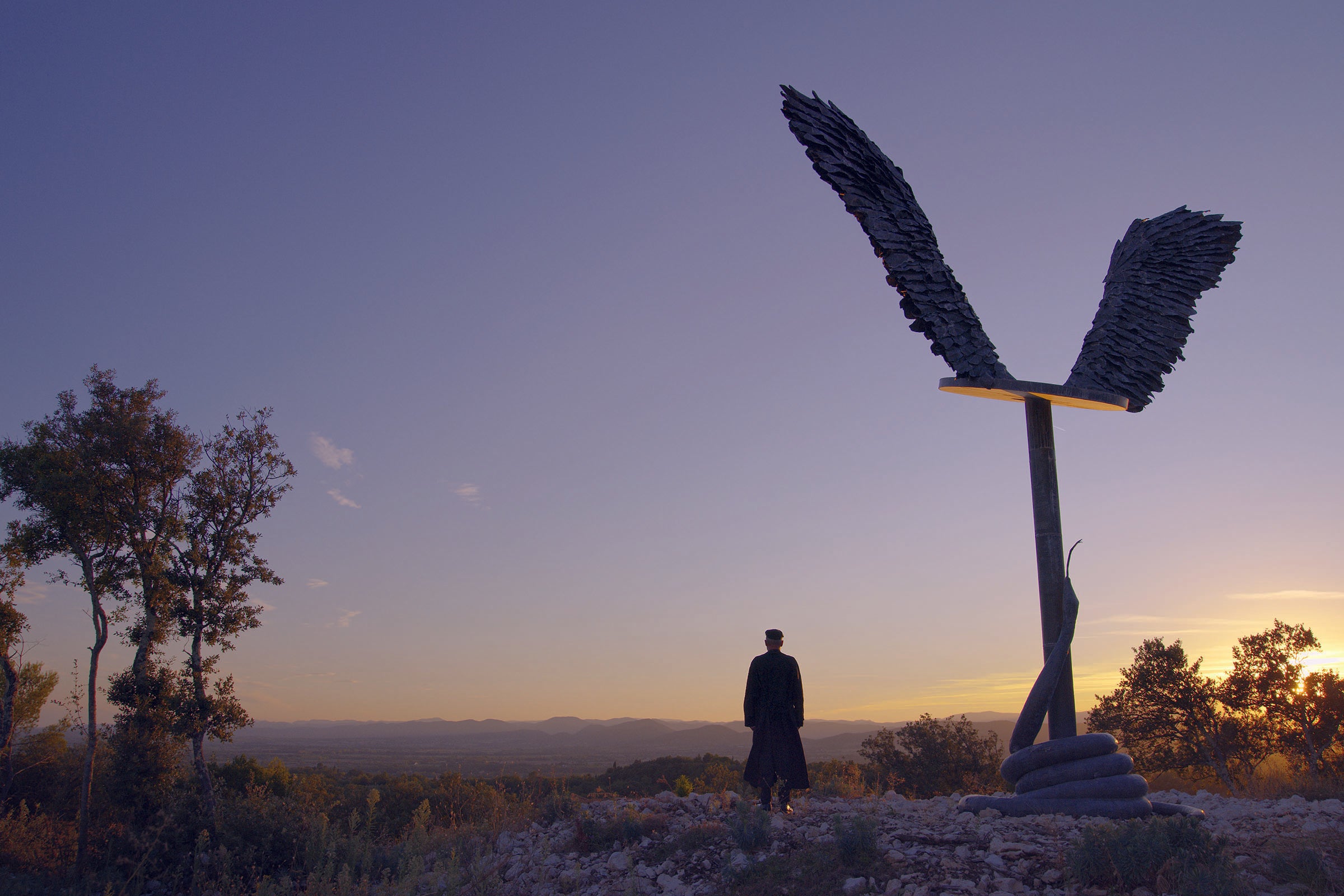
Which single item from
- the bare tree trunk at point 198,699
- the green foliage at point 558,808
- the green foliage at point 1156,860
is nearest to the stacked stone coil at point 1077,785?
the green foliage at point 1156,860

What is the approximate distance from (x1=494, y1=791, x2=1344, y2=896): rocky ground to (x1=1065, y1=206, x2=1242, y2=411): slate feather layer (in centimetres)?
499

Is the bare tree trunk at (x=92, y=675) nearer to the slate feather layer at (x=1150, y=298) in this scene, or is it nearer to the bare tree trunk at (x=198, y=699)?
the bare tree trunk at (x=198, y=699)

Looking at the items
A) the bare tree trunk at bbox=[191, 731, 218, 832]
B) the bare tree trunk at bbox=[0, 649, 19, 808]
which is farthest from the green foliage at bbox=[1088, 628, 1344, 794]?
the bare tree trunk at bbox=[0, 649, 19, 808]

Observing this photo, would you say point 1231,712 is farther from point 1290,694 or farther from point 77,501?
point 77,501

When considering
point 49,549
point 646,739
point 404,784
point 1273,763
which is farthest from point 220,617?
point 646,739

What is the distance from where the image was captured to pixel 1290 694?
51.8 ft

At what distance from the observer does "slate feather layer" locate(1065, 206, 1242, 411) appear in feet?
32.1

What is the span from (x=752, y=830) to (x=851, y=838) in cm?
110

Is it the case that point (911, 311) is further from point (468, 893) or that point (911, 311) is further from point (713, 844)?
point (468, 893)

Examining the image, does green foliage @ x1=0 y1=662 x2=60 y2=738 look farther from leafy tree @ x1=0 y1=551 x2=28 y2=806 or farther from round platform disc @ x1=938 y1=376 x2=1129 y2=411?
round platform disc @ x1=938 y1=376 x2=1129 y2=411

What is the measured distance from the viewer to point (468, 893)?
7.37 meters

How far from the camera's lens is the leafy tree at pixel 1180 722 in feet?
52.2

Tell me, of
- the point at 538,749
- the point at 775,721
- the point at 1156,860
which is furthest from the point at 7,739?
the point at 538,749

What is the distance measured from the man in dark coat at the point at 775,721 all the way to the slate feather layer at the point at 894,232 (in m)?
3.92
